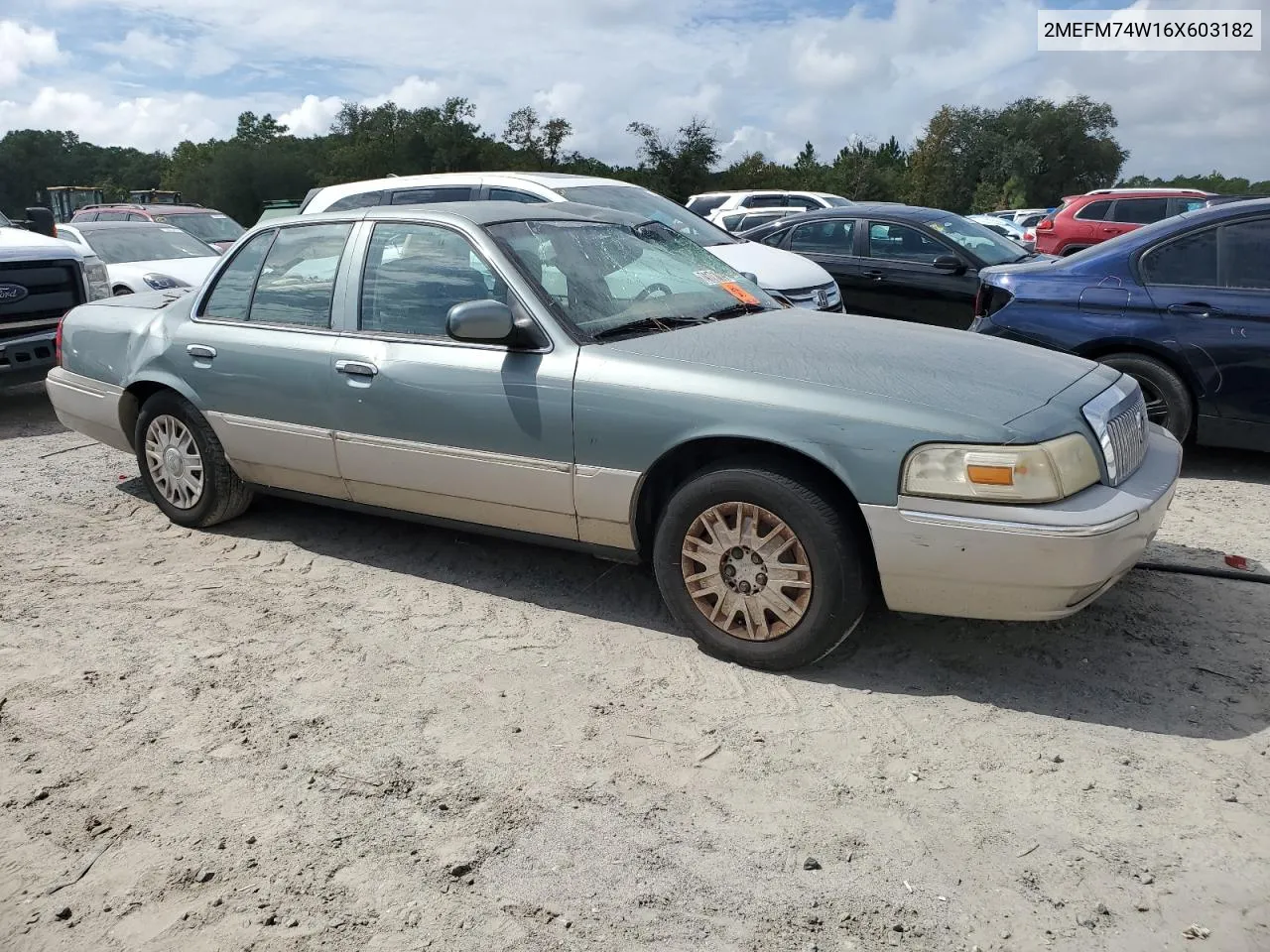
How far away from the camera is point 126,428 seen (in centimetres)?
562

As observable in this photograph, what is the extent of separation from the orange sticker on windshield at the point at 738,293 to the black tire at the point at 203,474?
2.59 meters

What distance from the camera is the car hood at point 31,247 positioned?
8.63 m

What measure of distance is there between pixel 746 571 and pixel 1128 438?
148cm

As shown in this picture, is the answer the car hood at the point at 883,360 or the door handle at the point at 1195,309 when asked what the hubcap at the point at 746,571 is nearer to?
the car hood at the point at 883,360

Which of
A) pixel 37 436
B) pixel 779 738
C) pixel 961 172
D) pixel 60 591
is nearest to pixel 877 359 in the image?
pixel 779 738

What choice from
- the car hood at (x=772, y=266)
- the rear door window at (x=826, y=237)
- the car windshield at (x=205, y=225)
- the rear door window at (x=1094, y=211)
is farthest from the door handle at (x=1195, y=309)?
the car windshield at (x=205, y=225)

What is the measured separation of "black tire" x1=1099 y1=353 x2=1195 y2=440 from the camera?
5.97m

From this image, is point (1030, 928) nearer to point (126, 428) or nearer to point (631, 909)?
point (631, 909)

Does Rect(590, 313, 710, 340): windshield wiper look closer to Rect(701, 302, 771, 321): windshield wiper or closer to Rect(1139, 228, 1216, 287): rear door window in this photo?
Rect(701, 302, 771, 321): windshield wiper

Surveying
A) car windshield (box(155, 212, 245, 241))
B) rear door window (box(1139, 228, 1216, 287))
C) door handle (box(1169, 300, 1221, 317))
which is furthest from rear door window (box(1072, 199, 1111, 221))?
car windshield (box(155, 212, 245, 241))

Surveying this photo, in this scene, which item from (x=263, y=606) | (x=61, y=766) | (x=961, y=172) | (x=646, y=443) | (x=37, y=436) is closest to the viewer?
(x=61, y=766)

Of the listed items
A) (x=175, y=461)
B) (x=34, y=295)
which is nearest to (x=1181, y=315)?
(x=175, y=461)

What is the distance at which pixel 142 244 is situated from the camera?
1244 centimetres

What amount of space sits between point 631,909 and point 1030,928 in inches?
37.3
